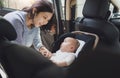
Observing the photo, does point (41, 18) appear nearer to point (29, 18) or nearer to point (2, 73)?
point (29, 18)

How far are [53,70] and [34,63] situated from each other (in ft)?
0.43

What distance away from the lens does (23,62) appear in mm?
1329

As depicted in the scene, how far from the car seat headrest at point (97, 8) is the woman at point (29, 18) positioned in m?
0.55

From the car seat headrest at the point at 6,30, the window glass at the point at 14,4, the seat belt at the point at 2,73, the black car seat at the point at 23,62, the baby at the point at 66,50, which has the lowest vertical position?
the baby at the point at 66,50

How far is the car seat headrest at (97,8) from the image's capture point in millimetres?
2920

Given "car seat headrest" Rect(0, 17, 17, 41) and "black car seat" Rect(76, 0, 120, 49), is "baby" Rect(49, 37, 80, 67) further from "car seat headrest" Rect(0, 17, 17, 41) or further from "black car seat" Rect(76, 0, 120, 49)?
"car seat headrest" Rect(0, 17, 17, 41)

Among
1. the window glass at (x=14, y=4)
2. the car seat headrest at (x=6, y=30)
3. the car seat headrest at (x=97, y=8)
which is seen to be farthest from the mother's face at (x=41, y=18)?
the window glass at (x=14, y=4)

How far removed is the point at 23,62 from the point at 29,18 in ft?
4.30

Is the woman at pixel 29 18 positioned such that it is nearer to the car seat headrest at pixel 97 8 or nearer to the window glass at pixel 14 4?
the car seat headrest at pixel 97 8

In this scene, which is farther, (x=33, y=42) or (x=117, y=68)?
(x=33, y=42)

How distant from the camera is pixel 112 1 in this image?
3.54 meters

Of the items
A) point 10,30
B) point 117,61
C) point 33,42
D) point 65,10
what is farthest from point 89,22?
point 117,61

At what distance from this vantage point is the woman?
2457mm

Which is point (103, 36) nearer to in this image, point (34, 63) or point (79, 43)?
point (79, 43)
